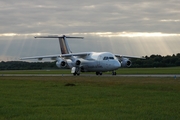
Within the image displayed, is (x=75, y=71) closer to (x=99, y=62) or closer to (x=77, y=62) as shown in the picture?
(x=77, y=62)

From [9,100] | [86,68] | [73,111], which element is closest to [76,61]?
A: [86,68]

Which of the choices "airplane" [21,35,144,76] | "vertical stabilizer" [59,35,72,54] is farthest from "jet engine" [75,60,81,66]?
"vertical stabilizer" [59,35,72,54]

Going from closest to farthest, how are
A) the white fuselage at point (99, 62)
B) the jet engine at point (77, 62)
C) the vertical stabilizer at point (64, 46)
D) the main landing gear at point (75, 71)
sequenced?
the white fuselage at point (99, 62), the main landing gear at point (75, 71), the jet engine at point (77, 62), the vertical stabilizer at point (64, 46)

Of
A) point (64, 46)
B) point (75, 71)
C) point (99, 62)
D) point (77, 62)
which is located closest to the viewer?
point (99, 62)

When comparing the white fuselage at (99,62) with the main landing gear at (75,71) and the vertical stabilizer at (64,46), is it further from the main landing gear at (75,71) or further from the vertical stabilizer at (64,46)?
the vertical stabilizer at (64,46)

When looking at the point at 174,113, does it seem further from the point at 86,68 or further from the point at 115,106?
the point at 86,68

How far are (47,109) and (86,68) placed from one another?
45.0 metres

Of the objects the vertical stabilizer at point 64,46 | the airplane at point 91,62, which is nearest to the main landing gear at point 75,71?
the airplane at point 91,62

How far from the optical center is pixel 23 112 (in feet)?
46.4

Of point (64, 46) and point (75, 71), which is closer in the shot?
point (75, 71)

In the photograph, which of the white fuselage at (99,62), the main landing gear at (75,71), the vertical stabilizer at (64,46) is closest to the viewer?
the white fuselage at (99,62)

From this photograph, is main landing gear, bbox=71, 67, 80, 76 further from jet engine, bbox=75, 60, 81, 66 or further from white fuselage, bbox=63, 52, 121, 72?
white fuselage, bbox=63, 52, 121, 72

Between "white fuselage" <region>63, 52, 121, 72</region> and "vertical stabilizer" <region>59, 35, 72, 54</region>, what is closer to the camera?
"white fuselage" <region>63, 52, 121, 72</region>

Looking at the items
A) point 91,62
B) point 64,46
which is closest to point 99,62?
point 91,62
